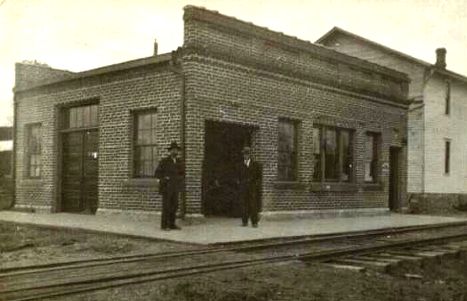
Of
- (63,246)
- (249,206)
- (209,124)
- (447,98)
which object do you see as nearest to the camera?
(63,246)

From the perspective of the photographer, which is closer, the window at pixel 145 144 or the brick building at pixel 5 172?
the window at pixel 145 144

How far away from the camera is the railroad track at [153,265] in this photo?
6508 mm

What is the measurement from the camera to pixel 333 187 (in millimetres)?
18609

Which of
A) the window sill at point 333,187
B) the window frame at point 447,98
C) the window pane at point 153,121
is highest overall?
the window frame at point 447,98

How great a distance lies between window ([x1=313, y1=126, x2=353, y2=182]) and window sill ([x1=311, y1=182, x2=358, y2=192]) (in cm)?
20

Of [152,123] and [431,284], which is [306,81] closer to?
[152,123]

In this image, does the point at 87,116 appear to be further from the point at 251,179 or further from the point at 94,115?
the point at 251,179

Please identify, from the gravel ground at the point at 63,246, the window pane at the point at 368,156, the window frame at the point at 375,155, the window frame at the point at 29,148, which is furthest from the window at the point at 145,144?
the window frame at the point at 375,155

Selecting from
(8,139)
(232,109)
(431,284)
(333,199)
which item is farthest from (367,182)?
(8,139)

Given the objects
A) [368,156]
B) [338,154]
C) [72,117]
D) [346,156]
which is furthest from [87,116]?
[368,156]

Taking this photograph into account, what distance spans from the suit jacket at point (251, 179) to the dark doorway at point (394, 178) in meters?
9.09

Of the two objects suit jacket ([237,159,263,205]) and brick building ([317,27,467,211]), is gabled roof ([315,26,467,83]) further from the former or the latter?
suit jacket ([237,159,263,205])

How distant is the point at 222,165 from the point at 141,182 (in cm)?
229

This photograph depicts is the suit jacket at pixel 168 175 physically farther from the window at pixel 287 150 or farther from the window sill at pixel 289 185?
the window at pixel 287 150
